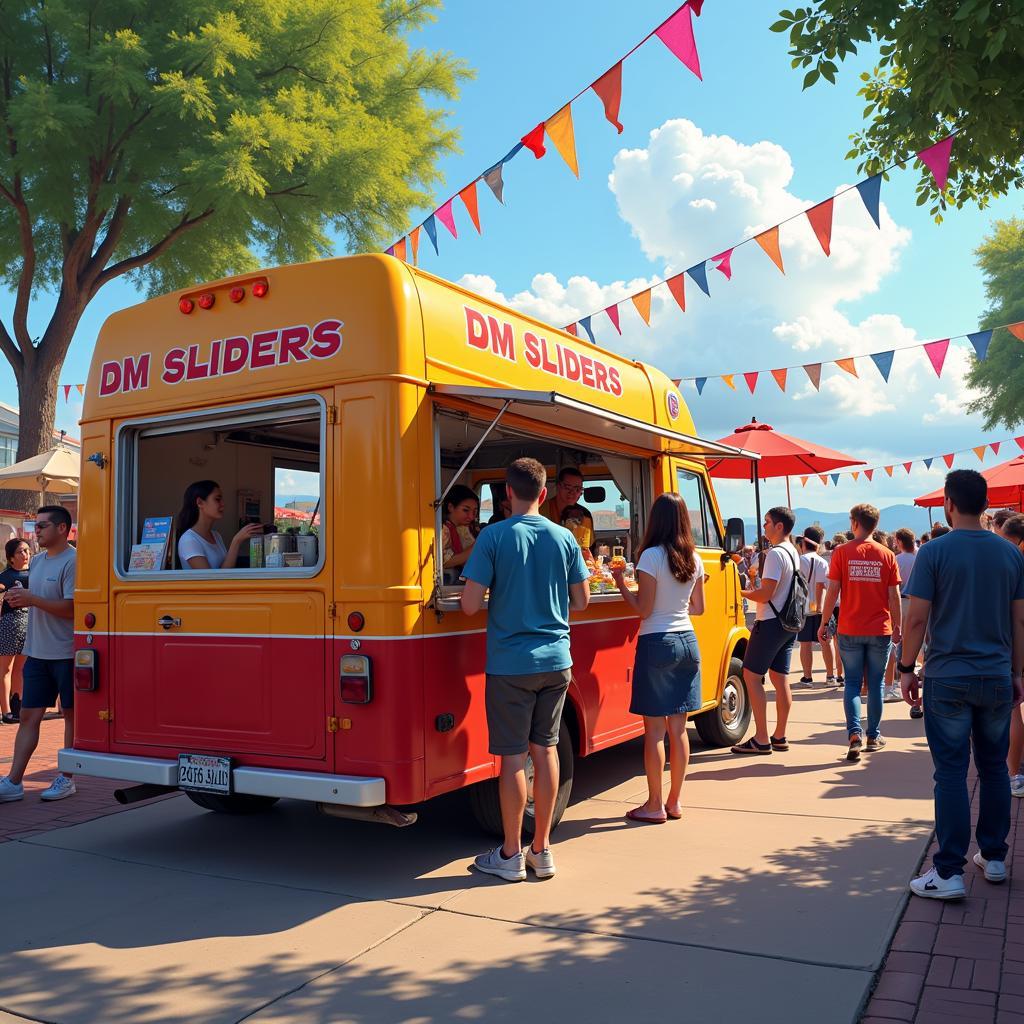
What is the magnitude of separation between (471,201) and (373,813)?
6751 mm

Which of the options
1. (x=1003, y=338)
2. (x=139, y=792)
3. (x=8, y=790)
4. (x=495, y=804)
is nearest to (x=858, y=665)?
(x=495, y=804)

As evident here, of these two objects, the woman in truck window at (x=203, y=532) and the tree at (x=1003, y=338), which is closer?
the woman in truck window at (x=203, y=532)

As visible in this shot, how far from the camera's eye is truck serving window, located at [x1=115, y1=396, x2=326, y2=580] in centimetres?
478

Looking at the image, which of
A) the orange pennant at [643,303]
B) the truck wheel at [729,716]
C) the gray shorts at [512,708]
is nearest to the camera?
the gray shorts at [512,708]

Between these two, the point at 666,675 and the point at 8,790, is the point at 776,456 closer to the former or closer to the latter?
the point at 666,675

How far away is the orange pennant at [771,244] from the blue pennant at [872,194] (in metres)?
1.25

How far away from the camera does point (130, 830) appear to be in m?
5.63

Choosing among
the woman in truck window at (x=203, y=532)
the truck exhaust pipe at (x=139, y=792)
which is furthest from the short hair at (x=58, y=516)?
the truck exhaust pipe at (x=139, y=792)

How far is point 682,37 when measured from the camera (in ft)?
23.2

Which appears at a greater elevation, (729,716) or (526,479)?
(526,479)

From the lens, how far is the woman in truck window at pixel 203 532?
507 cm

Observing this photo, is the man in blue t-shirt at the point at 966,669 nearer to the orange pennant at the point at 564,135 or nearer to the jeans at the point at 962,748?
the jeans at the point at 962,748

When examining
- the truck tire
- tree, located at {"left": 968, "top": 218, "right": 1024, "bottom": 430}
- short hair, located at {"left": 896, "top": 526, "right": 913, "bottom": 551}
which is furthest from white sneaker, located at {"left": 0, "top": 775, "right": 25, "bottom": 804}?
tree, located at {"left": 968, "top": 218, "right": 1024, "bottom": 430}

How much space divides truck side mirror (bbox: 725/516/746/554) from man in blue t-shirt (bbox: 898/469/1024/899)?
310cm
